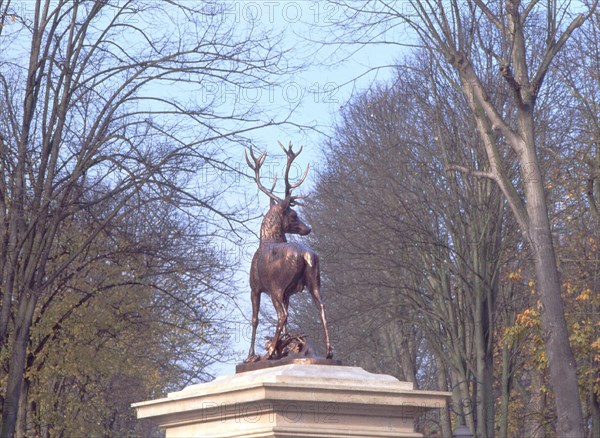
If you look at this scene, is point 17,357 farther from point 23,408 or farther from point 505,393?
point 505,393

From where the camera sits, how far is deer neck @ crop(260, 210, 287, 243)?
27.8 ft

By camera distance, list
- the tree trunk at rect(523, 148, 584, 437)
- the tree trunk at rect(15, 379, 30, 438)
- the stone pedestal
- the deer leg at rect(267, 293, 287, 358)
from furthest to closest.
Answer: the tree trunk at rect(15, 379, 30, 438) < the tree trunk at rect(523, 148, 584, 437) < the deer leg at rect(267, 293, 287, 358) < the stone pedestal

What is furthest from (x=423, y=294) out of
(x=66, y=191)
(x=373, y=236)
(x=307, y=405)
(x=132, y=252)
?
(x=307, y=405)

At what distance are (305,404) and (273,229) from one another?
5.41ft

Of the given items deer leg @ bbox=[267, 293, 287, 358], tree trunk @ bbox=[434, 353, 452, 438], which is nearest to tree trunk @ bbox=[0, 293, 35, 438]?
deer leg @ bbox=[267, 293, 287, 358]

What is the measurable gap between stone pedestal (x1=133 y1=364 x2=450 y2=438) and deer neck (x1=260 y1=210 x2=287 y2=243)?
1101 mm

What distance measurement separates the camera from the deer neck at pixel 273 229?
8461 mm

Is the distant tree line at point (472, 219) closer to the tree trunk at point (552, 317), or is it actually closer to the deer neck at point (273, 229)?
the tree trunk at point (552, 317)

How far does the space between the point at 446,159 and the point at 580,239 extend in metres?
3.99

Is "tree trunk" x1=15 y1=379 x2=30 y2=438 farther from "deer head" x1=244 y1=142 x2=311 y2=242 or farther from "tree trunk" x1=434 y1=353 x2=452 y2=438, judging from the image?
"deer head" x1=244 y1=142 x2=311 y2=242

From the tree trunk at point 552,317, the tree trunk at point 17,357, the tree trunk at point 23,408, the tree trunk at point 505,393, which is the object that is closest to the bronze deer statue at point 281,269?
the tree trunk at point 552,317

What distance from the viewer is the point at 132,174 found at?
13766 millimetres

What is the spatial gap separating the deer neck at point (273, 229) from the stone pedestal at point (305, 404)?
1.10 m

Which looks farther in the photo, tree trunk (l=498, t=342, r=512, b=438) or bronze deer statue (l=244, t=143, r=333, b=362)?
tree trunk (l=498, t=342, r=512, b=438)
